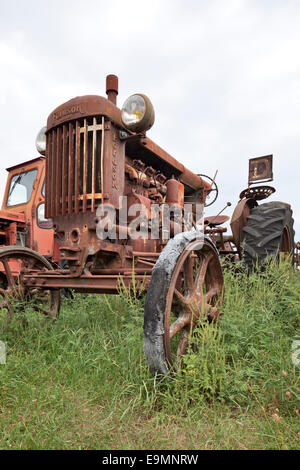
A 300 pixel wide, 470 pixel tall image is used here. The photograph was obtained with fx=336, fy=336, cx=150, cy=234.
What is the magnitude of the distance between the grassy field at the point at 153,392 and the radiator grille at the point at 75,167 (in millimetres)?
963

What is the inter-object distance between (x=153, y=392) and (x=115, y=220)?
1.23 metres

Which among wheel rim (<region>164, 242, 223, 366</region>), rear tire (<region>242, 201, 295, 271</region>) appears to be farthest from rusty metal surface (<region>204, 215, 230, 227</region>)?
wheel rim (<region>164, 242, 223, 366</region>)

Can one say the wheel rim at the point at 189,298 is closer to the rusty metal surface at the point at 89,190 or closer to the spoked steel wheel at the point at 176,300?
the spoked steel wheel at the point at 176,300

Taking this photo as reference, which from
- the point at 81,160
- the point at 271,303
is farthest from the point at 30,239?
Result: the point at 271,303

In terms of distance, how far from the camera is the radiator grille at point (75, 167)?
2479 millimetres

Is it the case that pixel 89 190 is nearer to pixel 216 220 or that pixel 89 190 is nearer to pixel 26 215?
pixel 216 220

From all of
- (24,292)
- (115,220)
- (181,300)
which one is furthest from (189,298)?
(24,292)

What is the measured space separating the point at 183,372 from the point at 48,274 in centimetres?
131

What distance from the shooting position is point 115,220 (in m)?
2.53

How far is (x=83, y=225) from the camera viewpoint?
2.47m

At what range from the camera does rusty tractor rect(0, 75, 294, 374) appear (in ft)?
6.69

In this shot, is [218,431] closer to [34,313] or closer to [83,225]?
[83,225]
